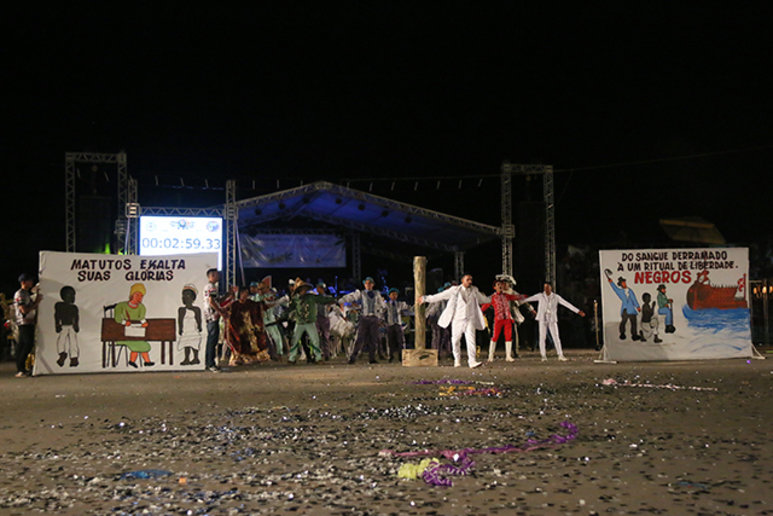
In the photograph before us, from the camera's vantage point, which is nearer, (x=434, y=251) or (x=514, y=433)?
(x=514, y=433)

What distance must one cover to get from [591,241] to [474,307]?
747 inches

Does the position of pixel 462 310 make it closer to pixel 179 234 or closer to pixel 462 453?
pixel 462 453

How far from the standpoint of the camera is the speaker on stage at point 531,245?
1077 inches

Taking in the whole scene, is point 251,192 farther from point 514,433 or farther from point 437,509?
point 437,509

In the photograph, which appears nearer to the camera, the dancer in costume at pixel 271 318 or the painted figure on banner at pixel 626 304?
the painted figure on banner at pixel 626 304

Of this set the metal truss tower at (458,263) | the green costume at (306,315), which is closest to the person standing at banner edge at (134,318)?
the green costume at (306,315)

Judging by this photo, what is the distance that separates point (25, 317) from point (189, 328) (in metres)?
3.12

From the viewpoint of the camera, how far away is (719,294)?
18.0m

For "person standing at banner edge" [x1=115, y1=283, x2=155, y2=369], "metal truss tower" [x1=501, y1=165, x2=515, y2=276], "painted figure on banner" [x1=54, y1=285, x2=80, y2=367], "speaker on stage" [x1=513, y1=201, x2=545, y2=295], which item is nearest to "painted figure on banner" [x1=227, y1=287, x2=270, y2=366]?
"person standing at banner edge" [x1=115, y1=283, x2=155, y2=369]

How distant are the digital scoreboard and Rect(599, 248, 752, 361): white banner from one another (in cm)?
1590

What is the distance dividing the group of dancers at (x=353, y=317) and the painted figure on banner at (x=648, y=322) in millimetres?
1367

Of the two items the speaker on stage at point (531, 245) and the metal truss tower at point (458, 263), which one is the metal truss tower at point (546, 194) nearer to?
the speaker on stage at point (531, 245)

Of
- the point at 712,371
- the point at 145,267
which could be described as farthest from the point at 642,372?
the point at 145,267

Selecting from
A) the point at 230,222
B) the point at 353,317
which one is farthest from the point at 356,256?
the point at 353,317
